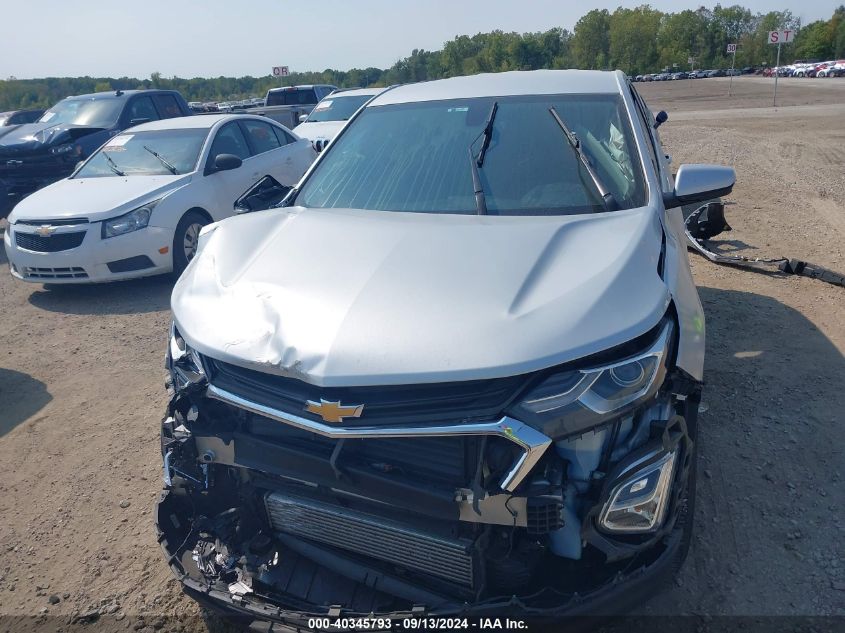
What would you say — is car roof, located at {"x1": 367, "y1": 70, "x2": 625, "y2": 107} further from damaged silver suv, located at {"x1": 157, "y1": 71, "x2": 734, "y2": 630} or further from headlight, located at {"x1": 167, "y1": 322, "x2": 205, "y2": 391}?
headlight, located at {"x1": 167, "y1": 322, "x2": 205, "y2": 391}

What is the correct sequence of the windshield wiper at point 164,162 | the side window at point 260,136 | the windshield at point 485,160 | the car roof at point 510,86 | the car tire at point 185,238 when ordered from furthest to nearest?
the side window at point 260,136 < the windshield wiper at point 164,162 < the car tire at point 185,238 < the car roof at point 510,86 < the windshield at point 485,160

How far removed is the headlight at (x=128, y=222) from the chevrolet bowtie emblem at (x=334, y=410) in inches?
214

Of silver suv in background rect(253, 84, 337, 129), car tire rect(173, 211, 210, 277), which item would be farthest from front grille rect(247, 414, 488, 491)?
silver suv in background rect(253, 84, 337, 129)

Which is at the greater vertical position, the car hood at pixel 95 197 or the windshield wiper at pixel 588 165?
the windshield wiper at pixel 588 165

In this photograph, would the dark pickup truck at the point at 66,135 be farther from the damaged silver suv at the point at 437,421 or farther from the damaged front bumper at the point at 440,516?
the damaged front bumper at the point at 440,516

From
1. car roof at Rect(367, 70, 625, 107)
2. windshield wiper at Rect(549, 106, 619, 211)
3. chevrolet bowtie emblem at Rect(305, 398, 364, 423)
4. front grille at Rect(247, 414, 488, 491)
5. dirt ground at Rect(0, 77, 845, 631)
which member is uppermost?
car roof at Rect(367, 70, 625, 107)

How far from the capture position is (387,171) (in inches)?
138

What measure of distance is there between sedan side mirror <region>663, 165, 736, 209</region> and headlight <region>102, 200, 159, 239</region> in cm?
542

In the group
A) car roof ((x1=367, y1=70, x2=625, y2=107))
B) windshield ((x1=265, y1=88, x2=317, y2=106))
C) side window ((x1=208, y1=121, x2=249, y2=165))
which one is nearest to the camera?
car roof ((x1=367, y1=70, x2=625, y2=107))

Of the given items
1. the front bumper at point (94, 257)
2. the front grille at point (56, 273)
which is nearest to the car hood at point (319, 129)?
the front bumper at point (94, 257)

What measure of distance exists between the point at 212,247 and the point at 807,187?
32.3 feet

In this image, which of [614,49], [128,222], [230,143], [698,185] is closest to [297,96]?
[230,143]

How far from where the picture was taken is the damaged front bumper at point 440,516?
75.5 inches

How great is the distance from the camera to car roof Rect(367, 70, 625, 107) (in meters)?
3.70
